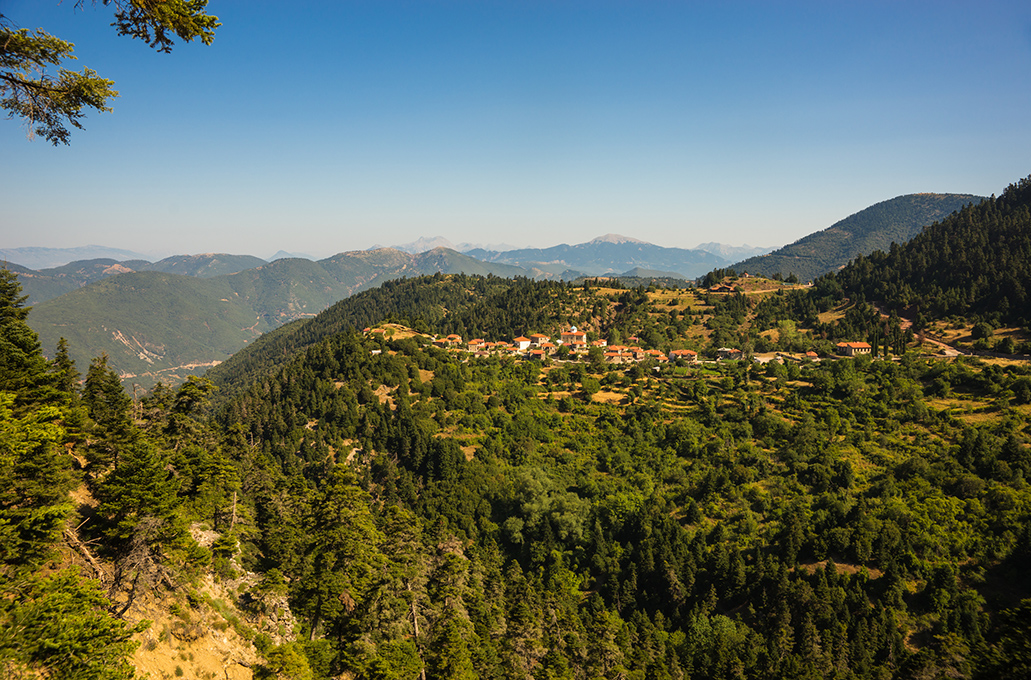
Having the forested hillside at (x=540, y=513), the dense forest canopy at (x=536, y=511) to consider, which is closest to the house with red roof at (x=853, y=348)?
the forested hillside at (x=540, y=513)

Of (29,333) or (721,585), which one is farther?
(721,585)

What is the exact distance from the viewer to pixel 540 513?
2672 inches

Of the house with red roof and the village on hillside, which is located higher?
the house with red roof

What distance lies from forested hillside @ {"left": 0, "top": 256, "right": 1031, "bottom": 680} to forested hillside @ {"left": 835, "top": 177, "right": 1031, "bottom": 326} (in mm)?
19009

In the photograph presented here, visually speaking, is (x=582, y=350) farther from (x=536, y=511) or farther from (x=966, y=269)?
(x=966, y=269)

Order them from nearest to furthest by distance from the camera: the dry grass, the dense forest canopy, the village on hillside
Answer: the dense forest canopy < the dry grass < the village on hillside

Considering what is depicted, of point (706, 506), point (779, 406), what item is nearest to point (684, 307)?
point (779, 406)

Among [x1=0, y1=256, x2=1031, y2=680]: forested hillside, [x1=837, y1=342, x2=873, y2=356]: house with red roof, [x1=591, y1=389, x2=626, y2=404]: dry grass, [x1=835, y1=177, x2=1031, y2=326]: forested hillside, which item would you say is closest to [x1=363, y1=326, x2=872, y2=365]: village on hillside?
[x1=837, y1=342, x2=873, y2=356]: house with red roof

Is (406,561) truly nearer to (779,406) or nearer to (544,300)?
(779,406)

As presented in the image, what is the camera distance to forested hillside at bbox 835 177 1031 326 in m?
114

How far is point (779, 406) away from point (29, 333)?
98.7 m

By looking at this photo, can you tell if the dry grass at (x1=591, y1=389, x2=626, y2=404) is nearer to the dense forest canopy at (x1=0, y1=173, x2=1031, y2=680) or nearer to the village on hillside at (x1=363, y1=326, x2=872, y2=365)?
the dense forest canopy at (x1=0, y1=173, x2=1031, y2=680)

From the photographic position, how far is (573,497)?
6994 cm

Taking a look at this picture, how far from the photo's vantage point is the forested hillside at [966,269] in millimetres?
113875
